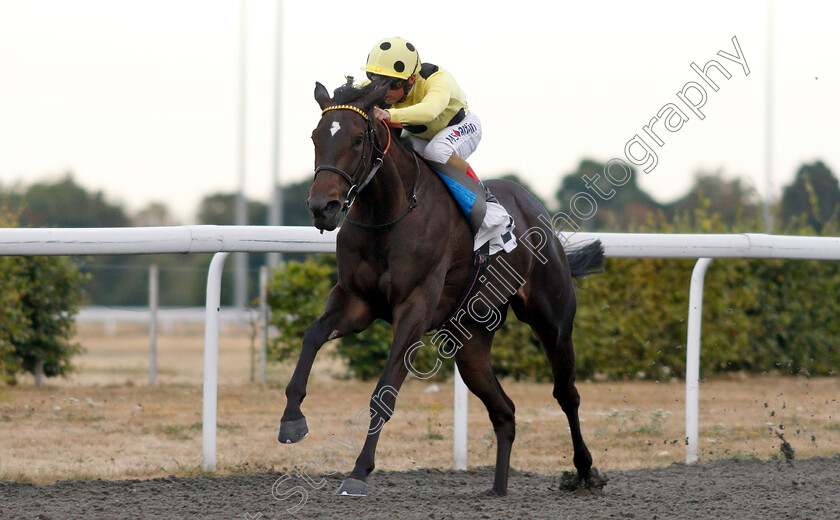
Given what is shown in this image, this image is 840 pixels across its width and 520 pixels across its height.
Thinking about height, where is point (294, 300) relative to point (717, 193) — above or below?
below

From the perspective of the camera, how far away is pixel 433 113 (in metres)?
4.17

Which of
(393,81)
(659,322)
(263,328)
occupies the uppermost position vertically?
(393,81)

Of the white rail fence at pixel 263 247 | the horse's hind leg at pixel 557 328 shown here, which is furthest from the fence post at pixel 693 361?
the horse's hind leg at pixel 557 328

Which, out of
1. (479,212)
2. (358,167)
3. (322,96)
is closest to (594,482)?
(479,212)

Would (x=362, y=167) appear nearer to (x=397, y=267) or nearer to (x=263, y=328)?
(x=397, y=267)

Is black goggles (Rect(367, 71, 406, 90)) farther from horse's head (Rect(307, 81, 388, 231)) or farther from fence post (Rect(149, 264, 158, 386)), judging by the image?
fence post (Rect(149, 264, 158, 386))

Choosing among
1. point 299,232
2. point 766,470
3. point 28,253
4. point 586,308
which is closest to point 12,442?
point 28,253

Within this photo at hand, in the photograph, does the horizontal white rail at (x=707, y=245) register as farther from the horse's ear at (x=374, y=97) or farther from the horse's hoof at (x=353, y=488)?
the horse's hoof at (x=353, y=488)

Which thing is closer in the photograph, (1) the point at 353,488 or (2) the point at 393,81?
(1) the point at 353,488

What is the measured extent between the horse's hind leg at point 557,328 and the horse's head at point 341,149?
1.50 meters

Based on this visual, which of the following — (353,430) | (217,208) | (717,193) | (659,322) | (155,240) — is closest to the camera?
A: (155,240)

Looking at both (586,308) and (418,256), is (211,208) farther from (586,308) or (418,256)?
(418,256)

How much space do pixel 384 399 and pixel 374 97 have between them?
127 centimetres

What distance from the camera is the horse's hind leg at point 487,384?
484 centimetres
